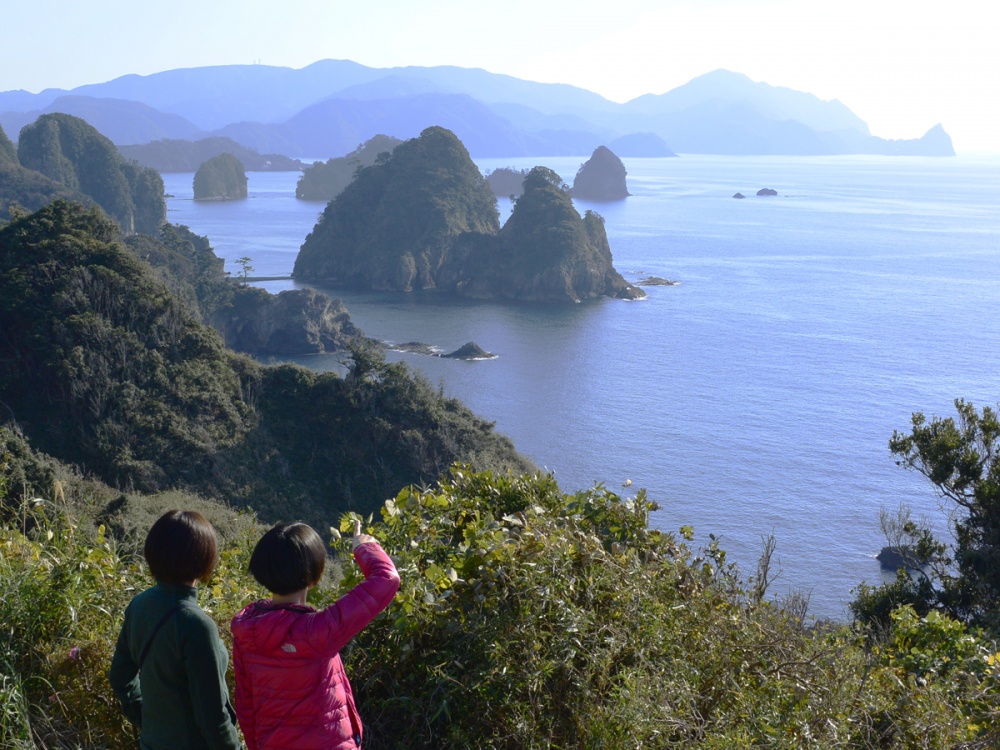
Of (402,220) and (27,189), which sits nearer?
(27,189)

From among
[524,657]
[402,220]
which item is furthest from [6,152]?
[524,657]

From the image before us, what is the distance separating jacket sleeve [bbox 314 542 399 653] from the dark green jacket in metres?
0.32

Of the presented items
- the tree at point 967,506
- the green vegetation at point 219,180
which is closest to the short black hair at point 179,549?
the tree at point 967,506

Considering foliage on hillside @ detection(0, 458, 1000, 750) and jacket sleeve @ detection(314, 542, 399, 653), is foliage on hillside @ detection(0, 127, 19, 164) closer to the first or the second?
foliage on hillside @ detection(0, 458, 1000, 750)

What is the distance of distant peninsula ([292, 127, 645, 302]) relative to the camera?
7694 cm

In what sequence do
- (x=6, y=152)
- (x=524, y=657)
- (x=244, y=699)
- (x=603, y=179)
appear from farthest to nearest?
(x=603, y=179) → (x=6, y=152) → (x=524, y=657) → (x=244, y=699)

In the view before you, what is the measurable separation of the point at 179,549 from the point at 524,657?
1.26 metres

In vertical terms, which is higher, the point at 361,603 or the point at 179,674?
the point at 361,603

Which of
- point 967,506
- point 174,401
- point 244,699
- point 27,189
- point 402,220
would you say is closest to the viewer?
point 244,699

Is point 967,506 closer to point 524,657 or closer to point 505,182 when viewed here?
point 524,657

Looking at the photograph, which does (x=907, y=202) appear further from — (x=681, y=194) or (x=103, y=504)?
(x=103, y=504)

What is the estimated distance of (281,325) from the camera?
5841 centimetres

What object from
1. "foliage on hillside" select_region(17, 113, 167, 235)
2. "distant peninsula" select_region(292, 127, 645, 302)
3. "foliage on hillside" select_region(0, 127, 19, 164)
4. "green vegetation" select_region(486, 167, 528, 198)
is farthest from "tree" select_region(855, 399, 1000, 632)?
"green vegetation" select_region(486, 167, 528, 198)

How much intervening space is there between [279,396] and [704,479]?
18.1m
